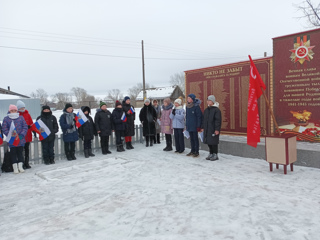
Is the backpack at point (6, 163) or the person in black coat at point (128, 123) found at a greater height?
the person in black coat at point (128, 123)

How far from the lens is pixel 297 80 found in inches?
243

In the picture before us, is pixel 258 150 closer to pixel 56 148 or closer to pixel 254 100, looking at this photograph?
pixel 254 100

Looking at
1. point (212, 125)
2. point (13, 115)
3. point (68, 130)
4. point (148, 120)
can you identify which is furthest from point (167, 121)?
point (13, 115)

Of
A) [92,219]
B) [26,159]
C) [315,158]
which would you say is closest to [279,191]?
[315,158]

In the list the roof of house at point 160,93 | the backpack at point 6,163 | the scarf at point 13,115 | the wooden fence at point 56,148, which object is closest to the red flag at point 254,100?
the wooden fence at point 56,148

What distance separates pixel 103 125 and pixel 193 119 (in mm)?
2900

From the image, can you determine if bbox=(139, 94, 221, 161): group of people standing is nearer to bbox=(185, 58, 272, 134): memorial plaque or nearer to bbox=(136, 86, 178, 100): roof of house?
bbox=(185, 58, 272, 134): memorial plaque

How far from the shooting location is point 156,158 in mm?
7230

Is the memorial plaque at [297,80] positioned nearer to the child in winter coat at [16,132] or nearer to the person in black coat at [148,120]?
the person in black coat at [148,120]

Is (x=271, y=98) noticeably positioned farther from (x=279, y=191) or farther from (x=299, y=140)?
(x=279, y=191)

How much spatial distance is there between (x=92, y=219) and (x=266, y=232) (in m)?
2.31

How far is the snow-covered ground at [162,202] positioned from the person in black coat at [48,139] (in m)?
0.58

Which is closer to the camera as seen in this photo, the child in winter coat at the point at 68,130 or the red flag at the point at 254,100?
the red flag at the point at 254,100

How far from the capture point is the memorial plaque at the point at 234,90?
693 cm
